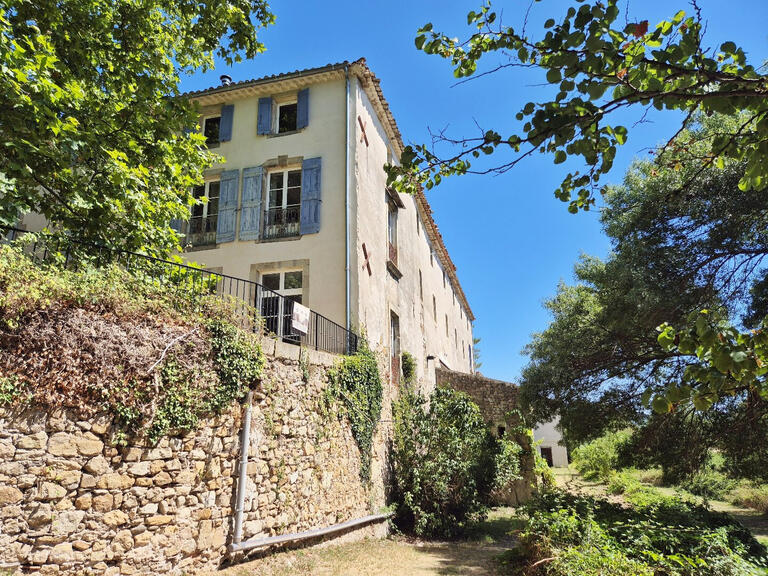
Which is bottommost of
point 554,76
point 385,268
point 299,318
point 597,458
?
point 597,458

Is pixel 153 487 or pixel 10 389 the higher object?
pixel 10 389

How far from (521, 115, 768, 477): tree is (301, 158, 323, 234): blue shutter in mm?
6050

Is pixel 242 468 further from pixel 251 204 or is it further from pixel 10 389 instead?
pixel 251 204

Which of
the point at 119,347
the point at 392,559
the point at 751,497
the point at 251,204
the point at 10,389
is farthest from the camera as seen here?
the point at 751,497

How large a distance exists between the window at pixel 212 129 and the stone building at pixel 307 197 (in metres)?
0.03

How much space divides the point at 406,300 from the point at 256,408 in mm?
8320

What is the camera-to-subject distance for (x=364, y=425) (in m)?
9.45

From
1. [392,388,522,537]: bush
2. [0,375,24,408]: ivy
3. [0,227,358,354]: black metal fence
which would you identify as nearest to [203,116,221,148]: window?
[0,227,358,354]: black metal fence

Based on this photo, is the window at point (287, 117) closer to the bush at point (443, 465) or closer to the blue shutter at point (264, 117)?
the blue shutter at point (264, 117)

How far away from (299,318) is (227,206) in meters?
5.08

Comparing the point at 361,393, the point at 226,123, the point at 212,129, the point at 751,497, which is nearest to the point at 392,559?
the point at 361,393

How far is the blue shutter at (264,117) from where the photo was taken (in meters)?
11.6

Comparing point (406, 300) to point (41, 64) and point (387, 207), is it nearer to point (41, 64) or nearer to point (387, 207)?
point (387, 207)

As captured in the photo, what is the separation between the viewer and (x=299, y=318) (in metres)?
7.57
